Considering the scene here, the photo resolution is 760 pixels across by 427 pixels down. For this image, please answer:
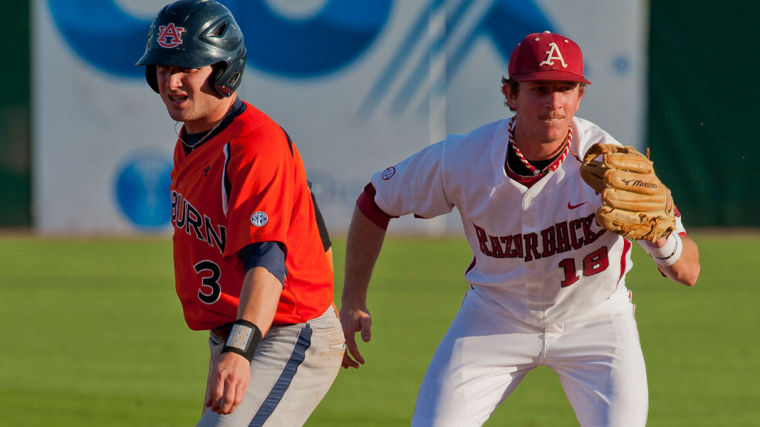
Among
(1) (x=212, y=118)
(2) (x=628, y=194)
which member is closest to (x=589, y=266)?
(2) (x=628, y=194)

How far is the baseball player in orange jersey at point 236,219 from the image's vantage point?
12.0ft

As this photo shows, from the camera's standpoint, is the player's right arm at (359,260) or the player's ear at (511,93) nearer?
the player's ear at (511,93)

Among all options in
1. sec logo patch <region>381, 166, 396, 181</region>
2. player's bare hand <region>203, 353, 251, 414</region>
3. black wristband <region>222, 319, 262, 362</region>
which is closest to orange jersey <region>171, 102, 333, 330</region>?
black wristband <region>222, 319, 262, 362</region>

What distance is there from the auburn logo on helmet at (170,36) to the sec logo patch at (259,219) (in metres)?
0.74

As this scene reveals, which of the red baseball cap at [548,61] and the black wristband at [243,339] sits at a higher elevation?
the red baseball cap at [548,61]

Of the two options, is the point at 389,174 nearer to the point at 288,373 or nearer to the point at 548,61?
the point at 548,61

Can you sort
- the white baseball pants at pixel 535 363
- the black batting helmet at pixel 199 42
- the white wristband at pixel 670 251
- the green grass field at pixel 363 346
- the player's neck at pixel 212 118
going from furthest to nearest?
the green grass field at pixel 363 346 → the white baseball pants at pixel 535 363 → the white wristband at pixel 670 251 → the player's neck at pixel 212 118 → the black batting helmet at pixel 199 42

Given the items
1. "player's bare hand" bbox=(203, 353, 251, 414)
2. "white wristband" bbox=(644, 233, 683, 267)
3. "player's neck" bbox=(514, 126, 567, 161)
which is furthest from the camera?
"player's neck" bbox=(514, 126, 567, 161)

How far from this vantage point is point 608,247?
4.44m

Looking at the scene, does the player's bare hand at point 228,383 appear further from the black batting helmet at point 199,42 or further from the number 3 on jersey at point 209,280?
the black batting helmet at point 199,42

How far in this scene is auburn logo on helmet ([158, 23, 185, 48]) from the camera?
3.87 meters

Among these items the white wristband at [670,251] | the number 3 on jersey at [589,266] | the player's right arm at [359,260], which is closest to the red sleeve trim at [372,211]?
the player's right arm at [359,260]

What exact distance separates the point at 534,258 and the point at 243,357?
1531 mm

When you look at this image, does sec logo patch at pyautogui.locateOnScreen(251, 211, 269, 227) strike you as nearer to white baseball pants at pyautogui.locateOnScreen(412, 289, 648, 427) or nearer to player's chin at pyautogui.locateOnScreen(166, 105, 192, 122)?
player's chin at pyautogui.locateOnScreen(166, 105, 192, 122)
